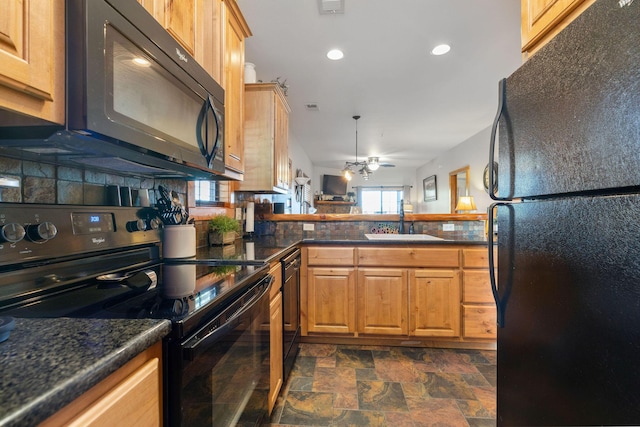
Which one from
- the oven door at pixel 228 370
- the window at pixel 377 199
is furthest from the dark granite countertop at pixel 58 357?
the window at pixel 377 199

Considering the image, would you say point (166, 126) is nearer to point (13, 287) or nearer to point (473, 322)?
point (13, 287)

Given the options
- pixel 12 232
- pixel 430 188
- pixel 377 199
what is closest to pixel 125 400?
pixel 12 232

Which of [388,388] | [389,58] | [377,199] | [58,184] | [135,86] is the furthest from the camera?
[377,199]

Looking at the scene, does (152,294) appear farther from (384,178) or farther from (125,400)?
(384,178)

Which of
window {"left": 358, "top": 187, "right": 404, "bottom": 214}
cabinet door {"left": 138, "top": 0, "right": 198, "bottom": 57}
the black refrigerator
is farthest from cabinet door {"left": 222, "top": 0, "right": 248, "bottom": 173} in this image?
window {"left": 358, "top": 187, "right": 404, "bottom": 214}

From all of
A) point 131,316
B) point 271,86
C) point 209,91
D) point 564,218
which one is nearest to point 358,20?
point 271,86

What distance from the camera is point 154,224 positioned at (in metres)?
1.28

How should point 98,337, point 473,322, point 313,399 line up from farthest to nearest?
point 473,322, point 313,399, point 98,337

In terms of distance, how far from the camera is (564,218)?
71 cm

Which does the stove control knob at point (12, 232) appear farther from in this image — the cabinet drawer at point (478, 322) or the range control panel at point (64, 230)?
the cabinet drawer at point (478, 322)

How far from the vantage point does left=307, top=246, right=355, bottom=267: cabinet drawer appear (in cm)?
239

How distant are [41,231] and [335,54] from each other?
97.9 inches

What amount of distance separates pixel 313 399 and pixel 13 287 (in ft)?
5.04

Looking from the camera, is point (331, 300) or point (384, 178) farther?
point (384, 178)
